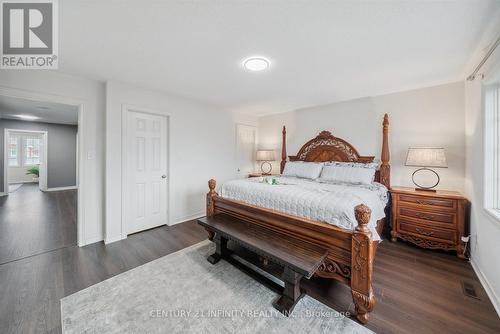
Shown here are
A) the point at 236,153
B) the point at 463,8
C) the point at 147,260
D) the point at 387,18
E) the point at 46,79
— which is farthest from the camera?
the point at 236,153

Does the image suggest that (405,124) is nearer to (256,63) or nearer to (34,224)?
(256,63)

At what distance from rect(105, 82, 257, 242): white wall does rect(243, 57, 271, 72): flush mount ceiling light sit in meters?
1.85

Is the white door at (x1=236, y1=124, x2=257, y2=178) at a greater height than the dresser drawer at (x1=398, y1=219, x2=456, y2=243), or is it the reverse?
the white door at (x1=236, y1=124, x2=257, y2=178)

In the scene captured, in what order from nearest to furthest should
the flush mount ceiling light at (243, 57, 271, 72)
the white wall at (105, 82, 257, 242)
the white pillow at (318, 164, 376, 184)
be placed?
1. the flush mount ceiling light at (243, 57, 271, 72)
2. the white wall at (105, 82, 257, 242)
3. the white pillow at (318, 164, 376, 184)

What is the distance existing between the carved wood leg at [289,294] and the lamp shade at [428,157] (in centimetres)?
252

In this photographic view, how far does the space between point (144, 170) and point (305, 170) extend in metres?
2.92

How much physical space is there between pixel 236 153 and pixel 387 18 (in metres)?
3.77

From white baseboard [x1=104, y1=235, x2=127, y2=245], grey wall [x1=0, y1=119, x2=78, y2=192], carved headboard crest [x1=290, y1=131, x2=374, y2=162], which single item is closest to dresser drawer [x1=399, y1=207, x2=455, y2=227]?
carved headboard crest [x1=290, y1=131, x2=374, y2=162]

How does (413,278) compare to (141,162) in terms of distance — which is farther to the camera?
(141,162)

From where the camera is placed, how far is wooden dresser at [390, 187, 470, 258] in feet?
8.27

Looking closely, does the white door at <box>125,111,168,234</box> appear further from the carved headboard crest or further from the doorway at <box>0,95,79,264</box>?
the carved headboard crest

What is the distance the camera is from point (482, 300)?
5.78 feet

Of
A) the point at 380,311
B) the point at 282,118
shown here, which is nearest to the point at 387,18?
the point at 380,311

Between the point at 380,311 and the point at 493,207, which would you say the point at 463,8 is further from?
the point at 380,311
